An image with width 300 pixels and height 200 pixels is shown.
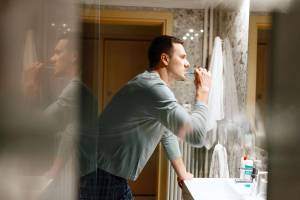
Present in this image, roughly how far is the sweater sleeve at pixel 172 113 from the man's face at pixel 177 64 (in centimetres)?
23

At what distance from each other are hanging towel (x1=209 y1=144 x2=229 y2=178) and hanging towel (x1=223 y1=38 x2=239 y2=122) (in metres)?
0.20

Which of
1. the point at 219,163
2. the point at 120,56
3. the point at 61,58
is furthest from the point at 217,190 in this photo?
the point at 120,56

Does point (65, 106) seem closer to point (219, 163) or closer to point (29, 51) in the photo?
point (29, 51)

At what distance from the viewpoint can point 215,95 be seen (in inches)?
75.4

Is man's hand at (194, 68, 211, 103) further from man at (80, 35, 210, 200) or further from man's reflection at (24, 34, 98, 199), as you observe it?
man's reflection at (24, 34, 98, 199)

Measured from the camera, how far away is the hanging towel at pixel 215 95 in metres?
1.92

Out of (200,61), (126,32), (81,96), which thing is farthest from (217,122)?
(81,96)

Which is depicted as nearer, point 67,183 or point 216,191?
point 67,183

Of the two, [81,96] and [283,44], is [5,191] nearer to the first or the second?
[81,96]

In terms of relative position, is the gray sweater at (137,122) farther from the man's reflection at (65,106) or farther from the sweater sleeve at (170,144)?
the man's reflection at (65,106)

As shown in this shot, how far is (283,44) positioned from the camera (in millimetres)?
353

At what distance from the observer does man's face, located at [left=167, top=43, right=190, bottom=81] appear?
164 cm

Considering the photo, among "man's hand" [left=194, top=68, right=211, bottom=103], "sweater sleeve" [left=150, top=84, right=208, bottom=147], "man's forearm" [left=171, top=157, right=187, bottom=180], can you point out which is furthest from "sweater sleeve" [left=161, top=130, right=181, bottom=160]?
"man's hand" [left=194, top=68, right=211, bottom=103]

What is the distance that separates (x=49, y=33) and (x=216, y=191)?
1.32m
